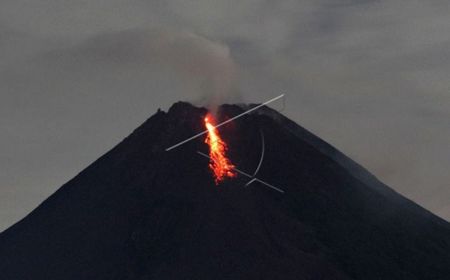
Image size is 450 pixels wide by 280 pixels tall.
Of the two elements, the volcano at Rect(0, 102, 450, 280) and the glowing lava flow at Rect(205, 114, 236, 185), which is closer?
the volcano at Rect(0, 102, 450, 280)

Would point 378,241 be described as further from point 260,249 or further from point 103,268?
point 103,268

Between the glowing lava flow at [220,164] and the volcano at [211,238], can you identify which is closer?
the volcano at [211,238]

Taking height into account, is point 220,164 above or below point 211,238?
above

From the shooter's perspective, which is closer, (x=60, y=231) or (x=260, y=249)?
(x=260, y=249)

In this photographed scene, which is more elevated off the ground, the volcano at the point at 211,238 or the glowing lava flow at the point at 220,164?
the glowing lava flow at the point at 220,164

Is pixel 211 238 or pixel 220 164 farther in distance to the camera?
pixel 220 164

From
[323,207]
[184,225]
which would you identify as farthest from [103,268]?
[323,207]

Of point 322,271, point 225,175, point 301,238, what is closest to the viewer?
point 322,271

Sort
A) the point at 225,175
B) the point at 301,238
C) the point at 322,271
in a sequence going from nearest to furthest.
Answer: the point at 322,271, the point at 301,238, the point at 225,175

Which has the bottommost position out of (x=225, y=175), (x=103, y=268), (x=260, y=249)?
(x=103, y=268)

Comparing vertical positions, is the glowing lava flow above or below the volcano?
above

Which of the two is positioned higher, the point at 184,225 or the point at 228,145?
the point at 228,145
